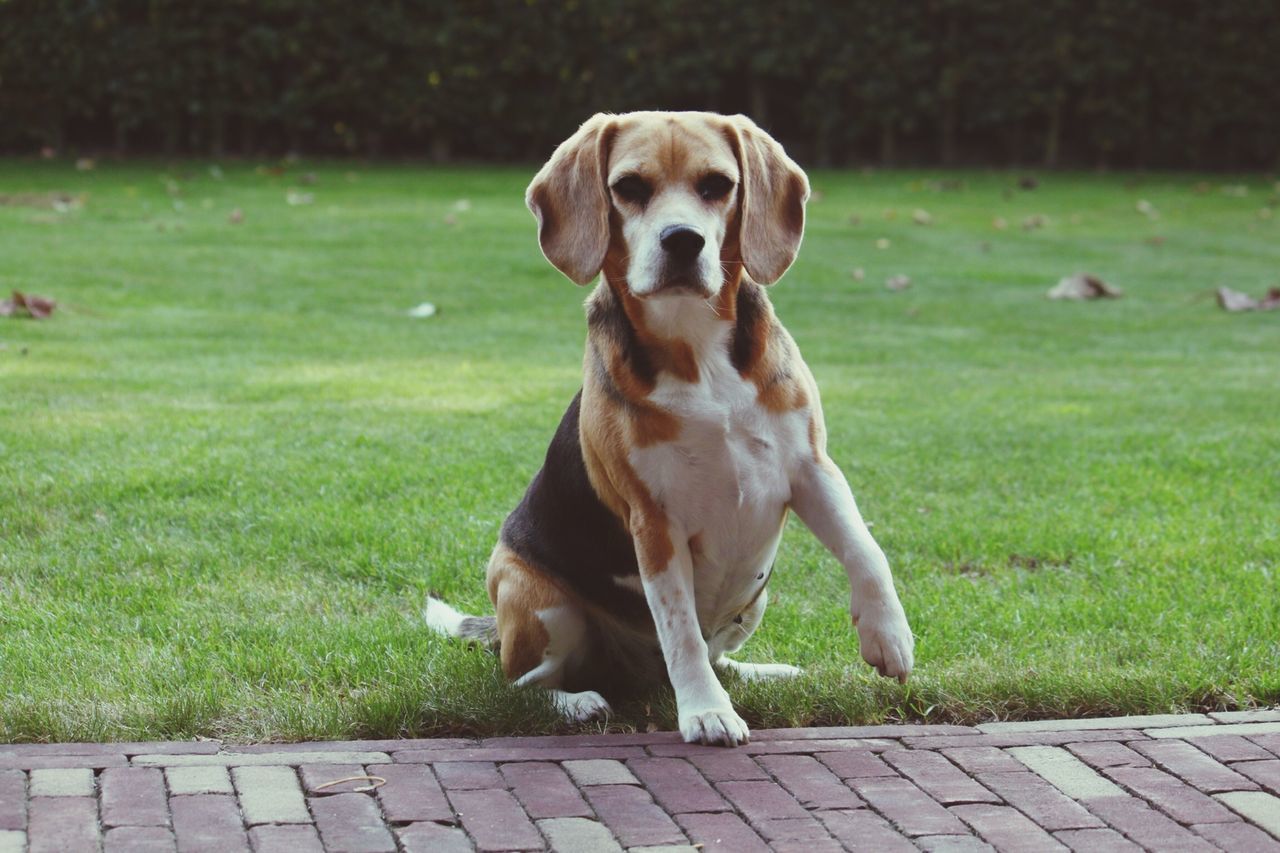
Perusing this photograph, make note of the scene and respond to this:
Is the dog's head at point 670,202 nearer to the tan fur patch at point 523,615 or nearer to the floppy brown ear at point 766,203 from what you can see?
the floppy brown ear at point 766,203

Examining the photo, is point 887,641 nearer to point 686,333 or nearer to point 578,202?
point 686,333

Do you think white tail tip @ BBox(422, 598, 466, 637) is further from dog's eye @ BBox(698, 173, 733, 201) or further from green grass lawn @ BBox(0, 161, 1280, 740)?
dog's eye @ BBox(698, 173, 733, 201)

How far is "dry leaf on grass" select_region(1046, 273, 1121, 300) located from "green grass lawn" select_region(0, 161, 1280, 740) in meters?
0.16

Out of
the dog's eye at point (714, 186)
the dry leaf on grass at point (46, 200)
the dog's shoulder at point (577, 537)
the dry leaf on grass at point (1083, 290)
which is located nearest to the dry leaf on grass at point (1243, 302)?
the dry leaf on grass at point (1083, 290)

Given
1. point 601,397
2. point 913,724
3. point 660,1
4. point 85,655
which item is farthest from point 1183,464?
point 660,1

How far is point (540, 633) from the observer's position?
4.20m

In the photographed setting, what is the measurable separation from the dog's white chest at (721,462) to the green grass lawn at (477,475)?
1.60ft

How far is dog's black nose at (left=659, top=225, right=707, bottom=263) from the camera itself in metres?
3.73

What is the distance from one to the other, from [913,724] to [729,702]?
0.48 m

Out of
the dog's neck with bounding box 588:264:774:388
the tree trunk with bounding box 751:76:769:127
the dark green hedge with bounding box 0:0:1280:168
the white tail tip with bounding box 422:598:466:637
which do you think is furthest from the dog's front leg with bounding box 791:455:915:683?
the tree trunk with bounding box 751:76:769:127

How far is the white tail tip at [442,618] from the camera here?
Result: 183 inches

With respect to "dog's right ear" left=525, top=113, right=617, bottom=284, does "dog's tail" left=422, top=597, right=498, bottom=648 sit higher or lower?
lower

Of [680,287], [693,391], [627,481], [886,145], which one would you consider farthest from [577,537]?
[886,145]

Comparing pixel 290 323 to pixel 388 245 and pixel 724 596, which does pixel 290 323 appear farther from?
pixel 724 596
